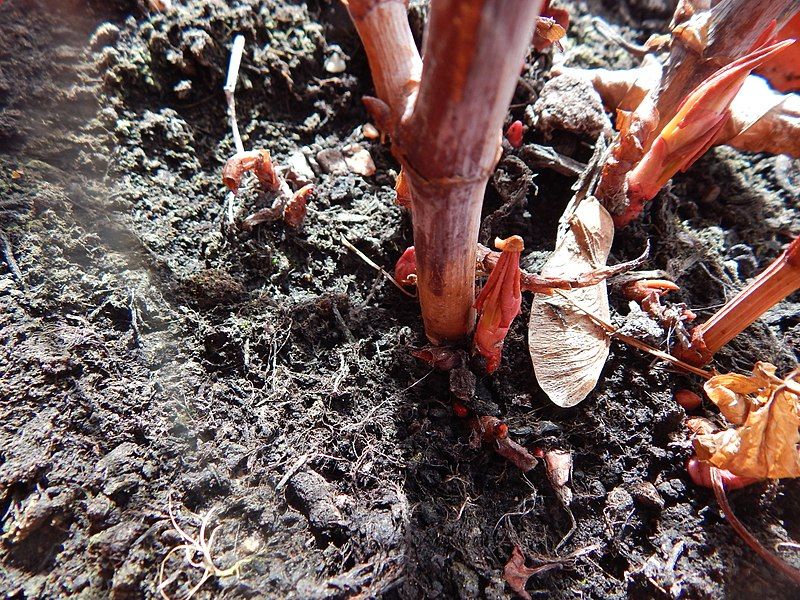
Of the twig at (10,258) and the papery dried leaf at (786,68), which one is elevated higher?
the papery dried leaf at (786,68)

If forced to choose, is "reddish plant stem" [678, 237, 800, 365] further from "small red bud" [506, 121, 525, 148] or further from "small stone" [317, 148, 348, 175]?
"small stone" [317, 148, 348, 175]

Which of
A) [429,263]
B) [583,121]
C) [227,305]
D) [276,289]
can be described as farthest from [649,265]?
[227,305]

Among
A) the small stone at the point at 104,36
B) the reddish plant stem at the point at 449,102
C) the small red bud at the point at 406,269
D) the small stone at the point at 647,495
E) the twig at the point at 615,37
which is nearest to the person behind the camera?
the reddish plant stem at the point at 449,102

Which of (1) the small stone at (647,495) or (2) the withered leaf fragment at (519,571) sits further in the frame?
(1) the small stone at (647,495)

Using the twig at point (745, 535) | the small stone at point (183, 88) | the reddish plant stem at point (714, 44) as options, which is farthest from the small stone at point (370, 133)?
the twig at point (745, 535)

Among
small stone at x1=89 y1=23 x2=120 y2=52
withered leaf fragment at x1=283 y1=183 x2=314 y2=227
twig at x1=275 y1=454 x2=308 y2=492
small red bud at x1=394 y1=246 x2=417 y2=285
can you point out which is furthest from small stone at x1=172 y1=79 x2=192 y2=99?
twig at x1=275 y1=454 x2=308 y2=492

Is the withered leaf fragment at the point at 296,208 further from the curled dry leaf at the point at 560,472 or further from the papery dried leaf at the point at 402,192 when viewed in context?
the curled dry leaf at the point at 560,472

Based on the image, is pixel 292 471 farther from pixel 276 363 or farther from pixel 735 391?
pixel 735 391
